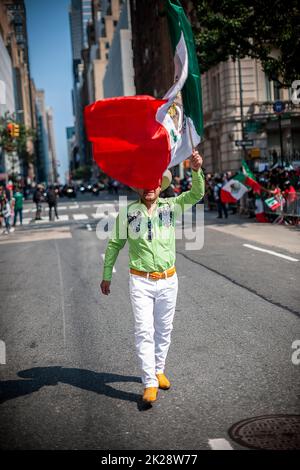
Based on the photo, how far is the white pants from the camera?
557 cm

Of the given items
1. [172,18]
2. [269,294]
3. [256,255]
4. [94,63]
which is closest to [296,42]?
[256,255]

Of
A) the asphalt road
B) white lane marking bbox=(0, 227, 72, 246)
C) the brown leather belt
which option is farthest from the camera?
white lane marking bbox=(0, 227, 72, 246)

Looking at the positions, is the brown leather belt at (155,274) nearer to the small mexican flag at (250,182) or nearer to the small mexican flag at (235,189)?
the small mexican flag at (250,182)

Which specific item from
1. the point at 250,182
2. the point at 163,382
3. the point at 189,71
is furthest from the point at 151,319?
the point at 250,182

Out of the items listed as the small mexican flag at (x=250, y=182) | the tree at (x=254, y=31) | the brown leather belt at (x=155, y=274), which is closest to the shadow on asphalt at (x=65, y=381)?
the brown leather belt at (x=155, y=274)

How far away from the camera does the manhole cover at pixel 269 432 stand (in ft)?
14.8

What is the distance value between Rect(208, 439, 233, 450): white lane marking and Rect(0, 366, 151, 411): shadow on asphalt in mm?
1123

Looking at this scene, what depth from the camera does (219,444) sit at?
4.51 meters

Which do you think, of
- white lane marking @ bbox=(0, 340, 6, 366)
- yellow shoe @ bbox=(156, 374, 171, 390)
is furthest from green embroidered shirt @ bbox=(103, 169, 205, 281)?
white lane marking @ bbox=(0, 340, 6, 366)

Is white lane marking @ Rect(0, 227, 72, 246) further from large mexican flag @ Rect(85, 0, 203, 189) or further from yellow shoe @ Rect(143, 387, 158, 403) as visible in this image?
yellow shoe @ Rect(143, 387, 158, 403)

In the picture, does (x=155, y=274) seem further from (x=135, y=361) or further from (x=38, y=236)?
(x=38, y=236)

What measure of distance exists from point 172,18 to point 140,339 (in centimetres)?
304

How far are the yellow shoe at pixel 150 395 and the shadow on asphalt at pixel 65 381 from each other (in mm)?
157
